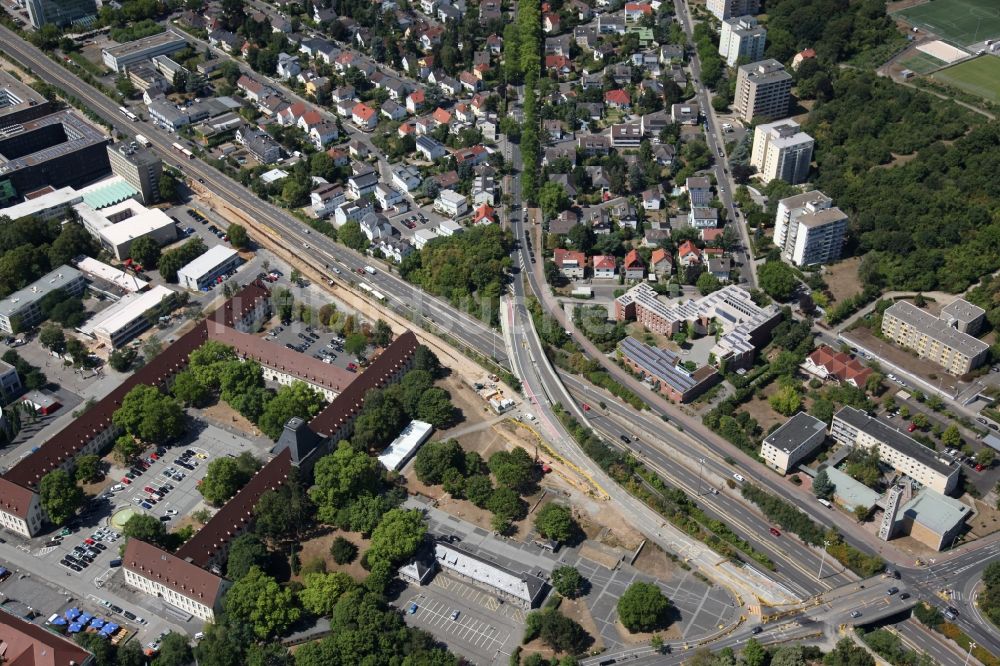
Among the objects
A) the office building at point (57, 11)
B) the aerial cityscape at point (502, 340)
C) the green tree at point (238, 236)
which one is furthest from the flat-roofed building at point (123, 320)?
the office building at point (57, 11)

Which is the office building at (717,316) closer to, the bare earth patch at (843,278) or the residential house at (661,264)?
the residential house at (661,264)

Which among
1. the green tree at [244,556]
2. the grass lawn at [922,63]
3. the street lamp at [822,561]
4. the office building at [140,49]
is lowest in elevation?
the street lamp at [822,561]

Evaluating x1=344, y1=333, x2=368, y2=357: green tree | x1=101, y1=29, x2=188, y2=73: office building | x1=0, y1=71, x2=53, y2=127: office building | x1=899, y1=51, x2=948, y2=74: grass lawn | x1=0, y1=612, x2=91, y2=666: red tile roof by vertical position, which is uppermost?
x1=899, y1=51, x2=948, y2=74: grass lawn

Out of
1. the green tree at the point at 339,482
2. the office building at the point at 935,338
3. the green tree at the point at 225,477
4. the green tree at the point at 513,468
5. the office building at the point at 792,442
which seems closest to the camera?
the green tree at the point at 339,482

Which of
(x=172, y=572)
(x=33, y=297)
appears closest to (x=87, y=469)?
(x=172, y=572)

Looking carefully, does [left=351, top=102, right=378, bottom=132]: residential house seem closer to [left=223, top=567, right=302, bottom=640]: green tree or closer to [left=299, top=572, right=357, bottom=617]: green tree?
[left=299, top=572, right=357, bottom=617]: green tree

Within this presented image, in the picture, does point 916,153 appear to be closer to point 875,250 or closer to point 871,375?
point 875,250

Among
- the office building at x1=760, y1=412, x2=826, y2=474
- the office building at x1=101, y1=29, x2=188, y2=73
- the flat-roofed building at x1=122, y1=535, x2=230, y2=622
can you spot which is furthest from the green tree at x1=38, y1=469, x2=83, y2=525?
the office building at x1=101, y1=29, x2=188, y2=73
